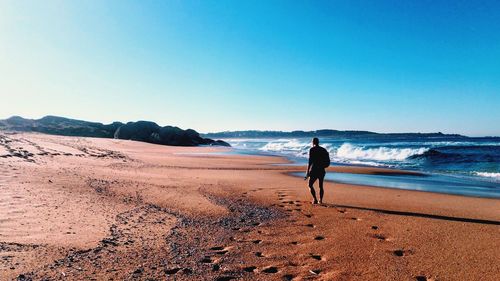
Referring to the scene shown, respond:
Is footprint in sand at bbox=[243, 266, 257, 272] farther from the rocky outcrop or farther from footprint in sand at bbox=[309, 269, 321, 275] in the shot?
the rocky outcrop

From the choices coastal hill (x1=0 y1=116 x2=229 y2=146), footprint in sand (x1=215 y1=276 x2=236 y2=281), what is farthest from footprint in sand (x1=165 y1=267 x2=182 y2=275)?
coastal hill (x1=0 y1=116 x2=229 y2=146)

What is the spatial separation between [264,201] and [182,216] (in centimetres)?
289

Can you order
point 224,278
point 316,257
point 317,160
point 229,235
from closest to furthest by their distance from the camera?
point 224,278 < point 316,257 < point 229,235 < point 317,160

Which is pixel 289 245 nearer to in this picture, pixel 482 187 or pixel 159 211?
pixel 159 211

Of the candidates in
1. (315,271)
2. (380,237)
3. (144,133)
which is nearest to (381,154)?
(380,237)

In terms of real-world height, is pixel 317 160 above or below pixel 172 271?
above

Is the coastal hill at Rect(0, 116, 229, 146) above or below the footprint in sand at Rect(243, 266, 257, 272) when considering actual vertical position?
above

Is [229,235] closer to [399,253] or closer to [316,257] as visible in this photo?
[316,257]

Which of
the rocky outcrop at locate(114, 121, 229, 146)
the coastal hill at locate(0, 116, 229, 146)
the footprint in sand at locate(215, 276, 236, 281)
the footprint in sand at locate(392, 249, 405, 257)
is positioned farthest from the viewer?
the coastal hill at locate(0, 116, 229, 146)

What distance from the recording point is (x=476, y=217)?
7914mm

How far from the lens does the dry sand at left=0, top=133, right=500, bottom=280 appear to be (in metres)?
4.39

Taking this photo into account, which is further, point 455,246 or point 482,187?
point 482,187

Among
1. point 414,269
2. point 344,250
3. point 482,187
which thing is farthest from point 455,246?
point 482,187

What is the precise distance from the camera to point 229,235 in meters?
6.12
